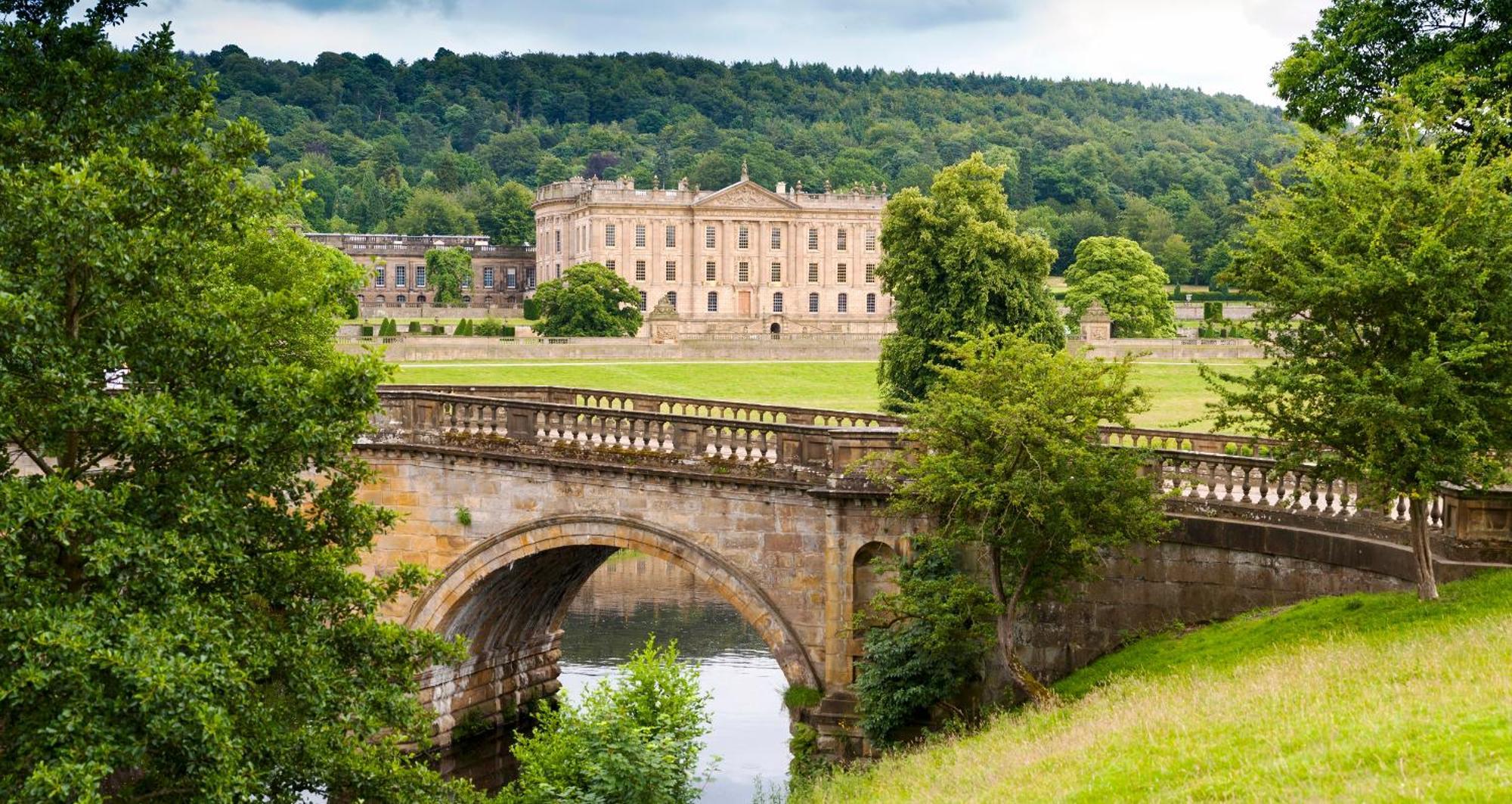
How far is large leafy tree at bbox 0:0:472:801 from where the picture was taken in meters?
13.4

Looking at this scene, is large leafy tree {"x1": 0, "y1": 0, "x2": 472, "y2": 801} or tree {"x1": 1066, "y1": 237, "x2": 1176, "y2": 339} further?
tree {"x1": 1066, "y1": 237, "x2": 1176, "y2": 339}

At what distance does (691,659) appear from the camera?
36656 mm

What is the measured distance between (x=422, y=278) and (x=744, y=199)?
34365 millimetres

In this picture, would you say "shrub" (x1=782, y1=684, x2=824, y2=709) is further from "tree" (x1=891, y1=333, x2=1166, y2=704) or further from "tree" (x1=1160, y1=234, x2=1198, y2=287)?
"tree" (x1=1160, y1=234, x2=1198, y2=287)

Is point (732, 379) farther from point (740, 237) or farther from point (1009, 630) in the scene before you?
point (740, 237)

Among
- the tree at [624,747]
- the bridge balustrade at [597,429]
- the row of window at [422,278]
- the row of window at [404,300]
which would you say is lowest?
the tree at [624,747]

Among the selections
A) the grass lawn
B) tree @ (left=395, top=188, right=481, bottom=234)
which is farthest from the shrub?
tree @ (left=395, top=188, right=481, bottom=234)

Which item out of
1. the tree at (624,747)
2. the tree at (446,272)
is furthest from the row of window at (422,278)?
the tree at (624,747)

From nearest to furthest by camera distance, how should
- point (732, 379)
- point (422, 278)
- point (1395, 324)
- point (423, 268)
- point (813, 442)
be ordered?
point (1395, 324) → point (813, 442) → point (732, 379) → point (422, 278) → point (423, 268)

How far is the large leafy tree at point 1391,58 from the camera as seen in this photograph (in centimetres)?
2378

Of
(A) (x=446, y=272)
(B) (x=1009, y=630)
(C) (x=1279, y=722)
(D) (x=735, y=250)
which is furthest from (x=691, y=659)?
(A) (x=446, y=272)

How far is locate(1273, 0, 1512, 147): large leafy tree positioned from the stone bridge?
5678mm

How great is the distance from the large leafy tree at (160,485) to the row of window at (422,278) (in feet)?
429

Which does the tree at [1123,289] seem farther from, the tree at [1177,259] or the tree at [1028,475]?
the tree at [1028,475]
